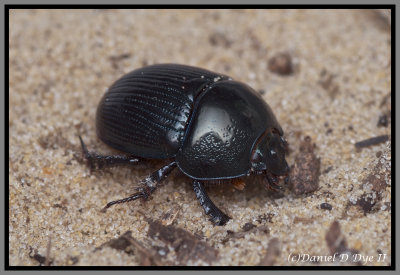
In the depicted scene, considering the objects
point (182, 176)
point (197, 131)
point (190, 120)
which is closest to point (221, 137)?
point (197, 131)

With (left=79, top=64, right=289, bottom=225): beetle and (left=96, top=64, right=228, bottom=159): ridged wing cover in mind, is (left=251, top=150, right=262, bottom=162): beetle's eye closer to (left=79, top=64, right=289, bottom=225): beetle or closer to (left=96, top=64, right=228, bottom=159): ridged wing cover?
(left=79, top=64, right=289, bottom=225): beetle

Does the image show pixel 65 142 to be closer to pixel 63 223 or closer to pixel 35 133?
pixel 35 133

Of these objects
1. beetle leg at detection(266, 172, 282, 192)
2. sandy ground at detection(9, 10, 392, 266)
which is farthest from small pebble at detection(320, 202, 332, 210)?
beetle leg at detection(266, 172, 282, 192)

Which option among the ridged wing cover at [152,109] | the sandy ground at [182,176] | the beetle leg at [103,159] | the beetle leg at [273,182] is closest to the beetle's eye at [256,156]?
the beetle leg at [273,182]

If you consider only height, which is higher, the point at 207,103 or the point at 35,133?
the point at 207,103

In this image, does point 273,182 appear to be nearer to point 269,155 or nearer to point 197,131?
point 269,155

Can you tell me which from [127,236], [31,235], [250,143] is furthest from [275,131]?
[31,235]

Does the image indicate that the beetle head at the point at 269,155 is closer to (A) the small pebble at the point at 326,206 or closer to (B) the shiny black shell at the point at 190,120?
(B) the shiny black shell at the point at 190,120
